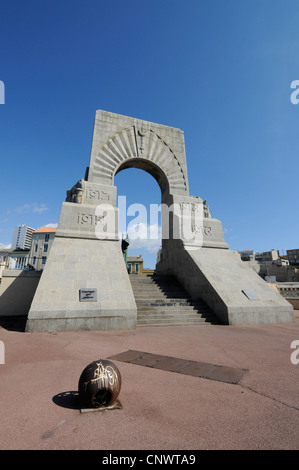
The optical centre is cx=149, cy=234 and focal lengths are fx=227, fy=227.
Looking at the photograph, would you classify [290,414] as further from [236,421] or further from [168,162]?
[168,162]

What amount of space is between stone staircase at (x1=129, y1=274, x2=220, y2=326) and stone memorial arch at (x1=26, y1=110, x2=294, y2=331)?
1.59ft

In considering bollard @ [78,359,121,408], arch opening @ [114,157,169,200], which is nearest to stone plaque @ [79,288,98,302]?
bollard @ [78,359,121,408]

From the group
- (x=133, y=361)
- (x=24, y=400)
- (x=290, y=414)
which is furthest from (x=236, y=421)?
(x=24, y=400)

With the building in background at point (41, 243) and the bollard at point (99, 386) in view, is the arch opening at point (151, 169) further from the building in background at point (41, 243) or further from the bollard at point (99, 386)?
the building in background at point (41, 243)

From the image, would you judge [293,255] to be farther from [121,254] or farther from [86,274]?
[86,274]

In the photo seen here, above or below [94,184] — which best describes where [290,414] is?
below

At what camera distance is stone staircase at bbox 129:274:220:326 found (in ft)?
27.8

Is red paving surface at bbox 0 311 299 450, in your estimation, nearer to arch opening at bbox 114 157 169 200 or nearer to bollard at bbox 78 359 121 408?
bollard at bbox 78 359 121 408

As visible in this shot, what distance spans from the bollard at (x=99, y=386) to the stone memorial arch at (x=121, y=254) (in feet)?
16.0

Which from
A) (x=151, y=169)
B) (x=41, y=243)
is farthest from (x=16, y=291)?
(x=41, y=243)

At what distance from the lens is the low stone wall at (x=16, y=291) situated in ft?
34.2

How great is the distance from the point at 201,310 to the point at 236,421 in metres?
7.20
